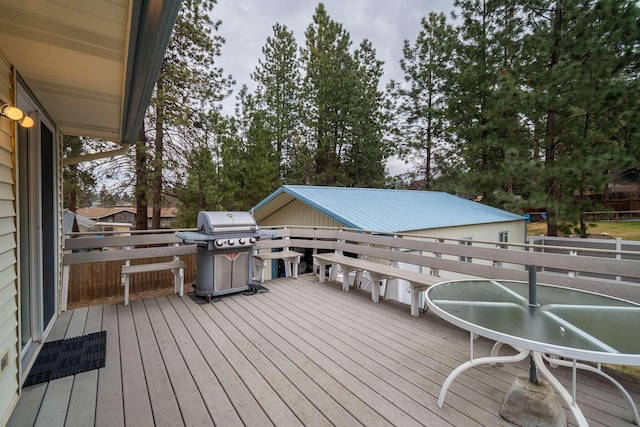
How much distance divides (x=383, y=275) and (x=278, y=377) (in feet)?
6.87

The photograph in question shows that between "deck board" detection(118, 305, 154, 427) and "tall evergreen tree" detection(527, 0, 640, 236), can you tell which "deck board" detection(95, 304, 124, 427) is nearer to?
"deck board" detection(118, 305, 154, 427)

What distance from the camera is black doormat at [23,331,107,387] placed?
233 cm

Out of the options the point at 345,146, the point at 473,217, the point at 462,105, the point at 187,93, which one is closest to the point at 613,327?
the point at 473,217

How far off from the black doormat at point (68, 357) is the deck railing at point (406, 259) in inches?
54.6

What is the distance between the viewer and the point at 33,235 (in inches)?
108

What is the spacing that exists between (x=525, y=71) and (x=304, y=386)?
1147 cm

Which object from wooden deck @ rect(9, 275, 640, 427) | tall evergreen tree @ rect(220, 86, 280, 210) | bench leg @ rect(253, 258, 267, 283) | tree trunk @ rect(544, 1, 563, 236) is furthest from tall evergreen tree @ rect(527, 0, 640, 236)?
tall evergreen tree @ rect(220, 86, 280, 210)

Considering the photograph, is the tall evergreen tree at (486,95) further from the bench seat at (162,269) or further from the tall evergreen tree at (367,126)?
the bench seat at (162,269)

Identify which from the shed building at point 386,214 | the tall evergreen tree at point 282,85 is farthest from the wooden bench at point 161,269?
the tall evergreen tree at point 282,85

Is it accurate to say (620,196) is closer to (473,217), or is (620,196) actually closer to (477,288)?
(473,217)

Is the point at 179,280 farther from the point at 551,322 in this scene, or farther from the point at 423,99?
the point at 423,99

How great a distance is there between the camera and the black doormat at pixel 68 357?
7.64 ft

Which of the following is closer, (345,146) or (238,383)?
(238,383)

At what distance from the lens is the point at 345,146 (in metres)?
15.5
